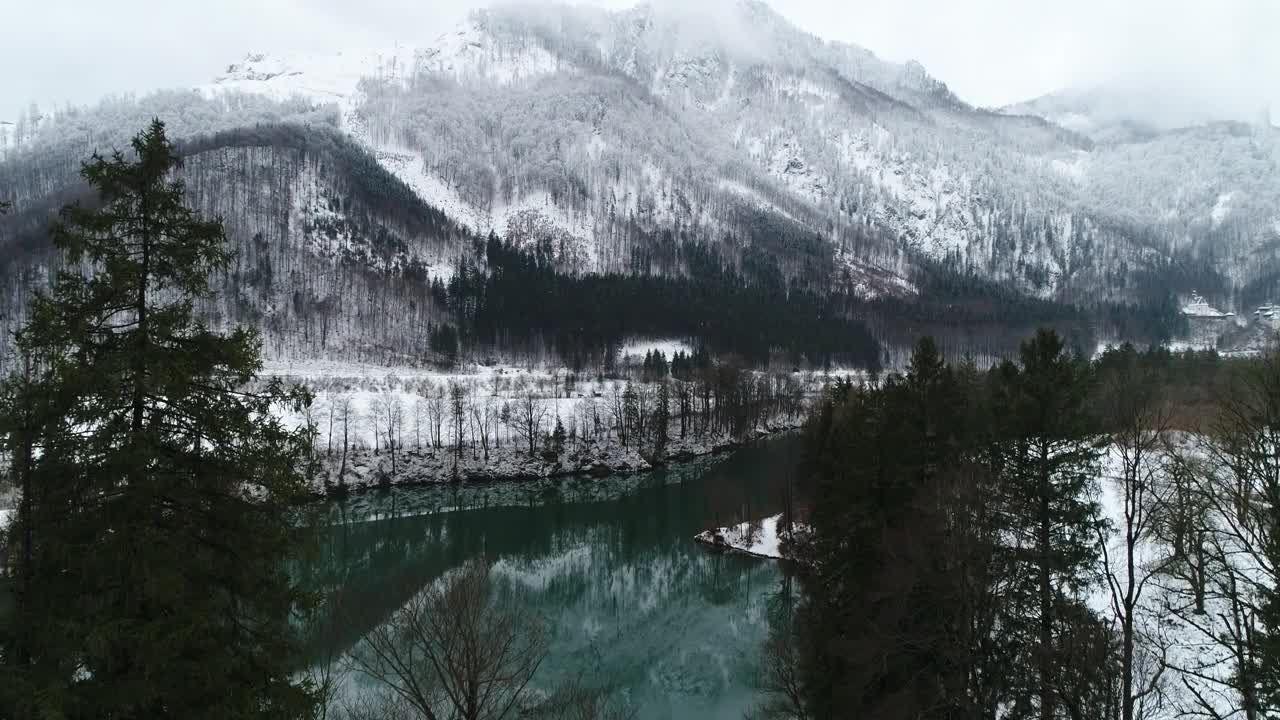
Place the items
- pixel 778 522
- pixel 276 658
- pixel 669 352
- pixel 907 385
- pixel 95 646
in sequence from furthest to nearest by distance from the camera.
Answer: pixel 669 352
pixel 778 522
pixel 907 385
pixel 276 658
pixel 95 646

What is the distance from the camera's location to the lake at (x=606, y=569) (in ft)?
90.5

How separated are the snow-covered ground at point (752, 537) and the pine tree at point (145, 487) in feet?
120

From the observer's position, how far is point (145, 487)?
7.16 metres

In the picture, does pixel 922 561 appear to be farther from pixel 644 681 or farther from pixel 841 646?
pixel 644 681

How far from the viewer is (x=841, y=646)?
1638 centimetres

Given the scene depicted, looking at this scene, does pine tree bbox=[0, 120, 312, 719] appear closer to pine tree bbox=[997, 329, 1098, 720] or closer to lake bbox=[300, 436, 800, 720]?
lake bbox=[300, 436, 800, 720]

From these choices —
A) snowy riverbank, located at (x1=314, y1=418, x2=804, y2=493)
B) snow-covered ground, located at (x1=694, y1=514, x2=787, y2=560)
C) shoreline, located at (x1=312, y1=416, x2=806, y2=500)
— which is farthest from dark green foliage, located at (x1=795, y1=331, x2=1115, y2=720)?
snowy riverbank, located at (x1=314, y1=418, x2=804, y2=493)

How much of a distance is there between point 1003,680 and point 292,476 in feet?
43.0

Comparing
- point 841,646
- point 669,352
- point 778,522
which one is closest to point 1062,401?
point 841,646

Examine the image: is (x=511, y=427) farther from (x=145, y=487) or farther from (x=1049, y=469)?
(x=145, y=487)

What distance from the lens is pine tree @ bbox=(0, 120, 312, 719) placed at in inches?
268

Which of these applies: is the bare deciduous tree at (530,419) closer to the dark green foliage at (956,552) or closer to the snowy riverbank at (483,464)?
the snowy riverbank at (483,464)

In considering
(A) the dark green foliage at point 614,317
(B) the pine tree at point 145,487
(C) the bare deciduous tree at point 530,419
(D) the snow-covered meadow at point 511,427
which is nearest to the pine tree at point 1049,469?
(B) the pine tree at point 145,487

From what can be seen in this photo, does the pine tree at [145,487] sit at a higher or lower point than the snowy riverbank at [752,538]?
higher
